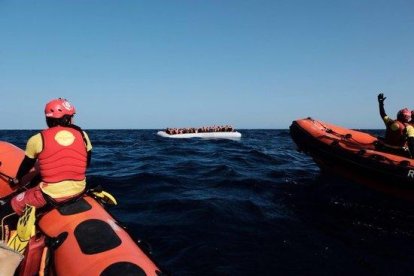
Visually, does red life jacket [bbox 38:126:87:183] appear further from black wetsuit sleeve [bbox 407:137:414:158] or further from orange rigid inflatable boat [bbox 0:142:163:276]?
black wetsuit sleeve [bbox 407:137:414:158]

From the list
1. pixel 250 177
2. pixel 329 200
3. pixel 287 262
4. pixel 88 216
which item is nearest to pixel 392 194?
pixel 329 200

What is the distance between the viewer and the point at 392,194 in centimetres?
843

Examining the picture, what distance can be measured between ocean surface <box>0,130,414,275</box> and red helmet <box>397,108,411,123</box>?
206cm

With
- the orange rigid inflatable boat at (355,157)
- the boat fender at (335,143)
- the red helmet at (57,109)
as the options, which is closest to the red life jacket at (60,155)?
the red helmet at (57,109)

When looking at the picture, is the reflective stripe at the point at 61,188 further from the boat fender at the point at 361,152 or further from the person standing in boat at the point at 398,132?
the person standing in boat at the point at 398,132

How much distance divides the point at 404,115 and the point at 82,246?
834 centimetres

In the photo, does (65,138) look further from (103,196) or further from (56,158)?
(103,196)

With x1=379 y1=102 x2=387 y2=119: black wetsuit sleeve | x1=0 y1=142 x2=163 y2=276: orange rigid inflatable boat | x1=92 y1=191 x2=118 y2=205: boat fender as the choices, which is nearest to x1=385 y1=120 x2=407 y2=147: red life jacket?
x1=379 y1=102 x2=387 y2=119: black wetsuit sleeve

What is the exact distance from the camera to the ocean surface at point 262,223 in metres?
4.81

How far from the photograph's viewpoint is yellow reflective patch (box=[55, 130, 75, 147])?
12.9 ft

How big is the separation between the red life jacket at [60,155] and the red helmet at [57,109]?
0.51 ft

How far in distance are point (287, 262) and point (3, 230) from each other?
148 inches

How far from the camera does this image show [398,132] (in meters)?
8.73

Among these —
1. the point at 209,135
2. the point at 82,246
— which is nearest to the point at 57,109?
the point at 82,246
